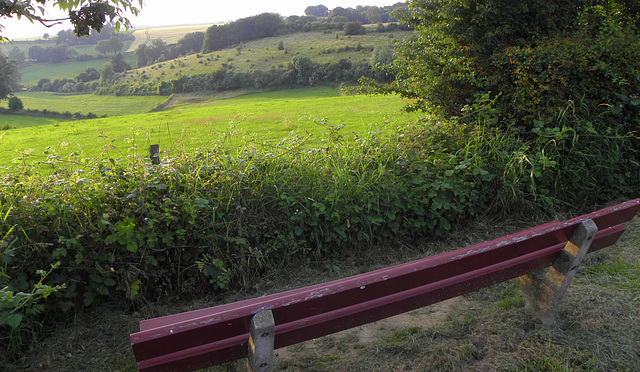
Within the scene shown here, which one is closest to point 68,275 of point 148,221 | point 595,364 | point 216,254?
point 148,221

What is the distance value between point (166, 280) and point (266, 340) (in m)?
2.45

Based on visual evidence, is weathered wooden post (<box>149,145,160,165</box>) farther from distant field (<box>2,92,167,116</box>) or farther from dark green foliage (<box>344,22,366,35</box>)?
dark green foliage (<box>344,22,366,35</box>)

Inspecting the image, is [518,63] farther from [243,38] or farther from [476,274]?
[243,38]

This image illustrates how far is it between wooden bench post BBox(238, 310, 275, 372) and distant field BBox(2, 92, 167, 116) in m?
58.7

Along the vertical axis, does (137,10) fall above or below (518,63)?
above

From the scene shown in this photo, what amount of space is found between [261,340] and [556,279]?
225 centimetres

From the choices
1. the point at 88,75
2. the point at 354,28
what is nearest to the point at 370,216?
the point at 354,28

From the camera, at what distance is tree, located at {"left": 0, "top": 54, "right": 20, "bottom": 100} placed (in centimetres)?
5359

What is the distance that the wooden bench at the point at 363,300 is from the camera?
174 cm

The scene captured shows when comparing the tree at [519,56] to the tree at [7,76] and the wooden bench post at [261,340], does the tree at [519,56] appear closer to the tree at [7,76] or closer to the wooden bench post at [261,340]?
the wooden bench post at [261,340]

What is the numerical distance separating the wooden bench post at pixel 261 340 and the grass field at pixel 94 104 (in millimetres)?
58388

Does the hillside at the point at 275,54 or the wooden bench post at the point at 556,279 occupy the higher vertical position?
the hillside at the point at 275,54

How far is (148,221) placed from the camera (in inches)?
140

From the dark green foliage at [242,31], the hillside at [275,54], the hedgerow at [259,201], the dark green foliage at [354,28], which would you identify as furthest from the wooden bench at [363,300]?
the dark green foliage at [242,31]
